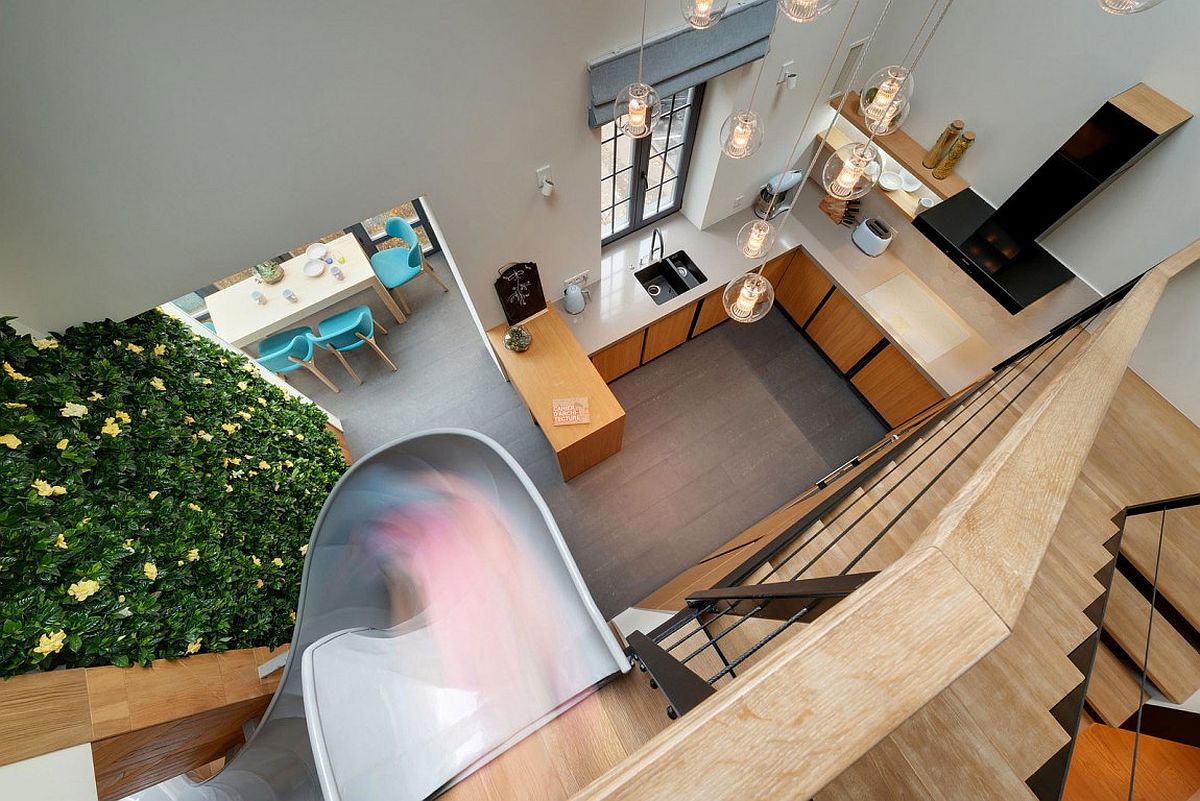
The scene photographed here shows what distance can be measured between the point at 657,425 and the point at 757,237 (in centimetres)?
230

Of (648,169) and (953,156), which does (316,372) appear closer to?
(648,169)

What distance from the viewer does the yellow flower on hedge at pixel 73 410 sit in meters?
1.94

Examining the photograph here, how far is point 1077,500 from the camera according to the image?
2477 millimetres

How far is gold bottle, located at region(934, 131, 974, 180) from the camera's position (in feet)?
11.2

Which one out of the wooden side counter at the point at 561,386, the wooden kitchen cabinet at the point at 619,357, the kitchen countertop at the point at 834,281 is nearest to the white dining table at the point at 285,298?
the wooden side counter at the point at 561,386

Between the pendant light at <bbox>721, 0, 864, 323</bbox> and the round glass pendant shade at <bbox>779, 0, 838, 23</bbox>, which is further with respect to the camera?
the pendant light at <bbox>721, 0, 864, 323</bbox>

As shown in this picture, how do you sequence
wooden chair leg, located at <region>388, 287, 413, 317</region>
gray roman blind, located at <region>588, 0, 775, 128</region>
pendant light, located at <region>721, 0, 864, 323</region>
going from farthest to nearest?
wooden chair leg, located at <region>388, 287, 413, 317</region> → gray roman blind, located at <region>588, 0, 775, 128</region> → pendant light, located at <region>721, 0, 864, 323</region>

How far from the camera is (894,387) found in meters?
4.28

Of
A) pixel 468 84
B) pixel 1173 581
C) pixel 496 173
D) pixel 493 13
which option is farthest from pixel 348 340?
pixel 1173 581

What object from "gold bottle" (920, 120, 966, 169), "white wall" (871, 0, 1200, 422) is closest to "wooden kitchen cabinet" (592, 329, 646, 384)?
"gold bottle" (920, 120, 966, 169)

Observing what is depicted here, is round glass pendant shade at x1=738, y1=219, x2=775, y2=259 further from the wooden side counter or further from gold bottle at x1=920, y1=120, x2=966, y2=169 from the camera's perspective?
gold bottle at x1=920, y1=120, x2=966, y2=169

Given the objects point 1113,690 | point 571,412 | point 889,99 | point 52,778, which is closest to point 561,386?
point 571,412

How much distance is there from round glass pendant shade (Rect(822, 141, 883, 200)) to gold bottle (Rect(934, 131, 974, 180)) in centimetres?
176

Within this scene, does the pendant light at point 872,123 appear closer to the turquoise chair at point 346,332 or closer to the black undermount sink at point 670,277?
the black undermount sink at point 670,277
